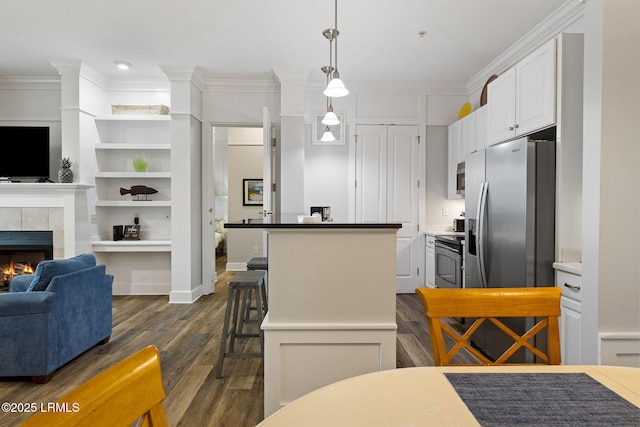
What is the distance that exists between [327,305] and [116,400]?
4.20 feet

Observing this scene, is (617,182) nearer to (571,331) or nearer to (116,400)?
(571,331)

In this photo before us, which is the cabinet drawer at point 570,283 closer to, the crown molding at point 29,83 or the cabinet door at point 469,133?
the cabinet door at point 469,133

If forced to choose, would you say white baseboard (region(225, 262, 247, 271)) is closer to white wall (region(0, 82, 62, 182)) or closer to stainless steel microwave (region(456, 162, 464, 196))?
white wall (region(0, 82, 62, 182))

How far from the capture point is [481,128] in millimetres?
3869

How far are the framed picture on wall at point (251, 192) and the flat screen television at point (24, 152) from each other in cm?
311

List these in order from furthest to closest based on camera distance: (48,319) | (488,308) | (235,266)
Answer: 1. (235,266)
2. (48,319)
3. (488,308)

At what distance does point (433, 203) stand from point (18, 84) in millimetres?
5682

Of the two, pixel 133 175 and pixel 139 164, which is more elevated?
pixel 139 164

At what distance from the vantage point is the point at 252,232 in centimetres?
669

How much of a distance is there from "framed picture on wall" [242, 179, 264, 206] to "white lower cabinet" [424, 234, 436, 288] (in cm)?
342

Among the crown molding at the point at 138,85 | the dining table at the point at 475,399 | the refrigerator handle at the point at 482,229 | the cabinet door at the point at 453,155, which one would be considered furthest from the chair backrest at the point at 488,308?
the crown molding at the point at 138,85

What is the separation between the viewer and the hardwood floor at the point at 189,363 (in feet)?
6.77

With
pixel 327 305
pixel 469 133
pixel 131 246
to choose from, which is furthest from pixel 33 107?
pixel 469 133

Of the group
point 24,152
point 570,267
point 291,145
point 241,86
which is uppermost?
point 241,86
